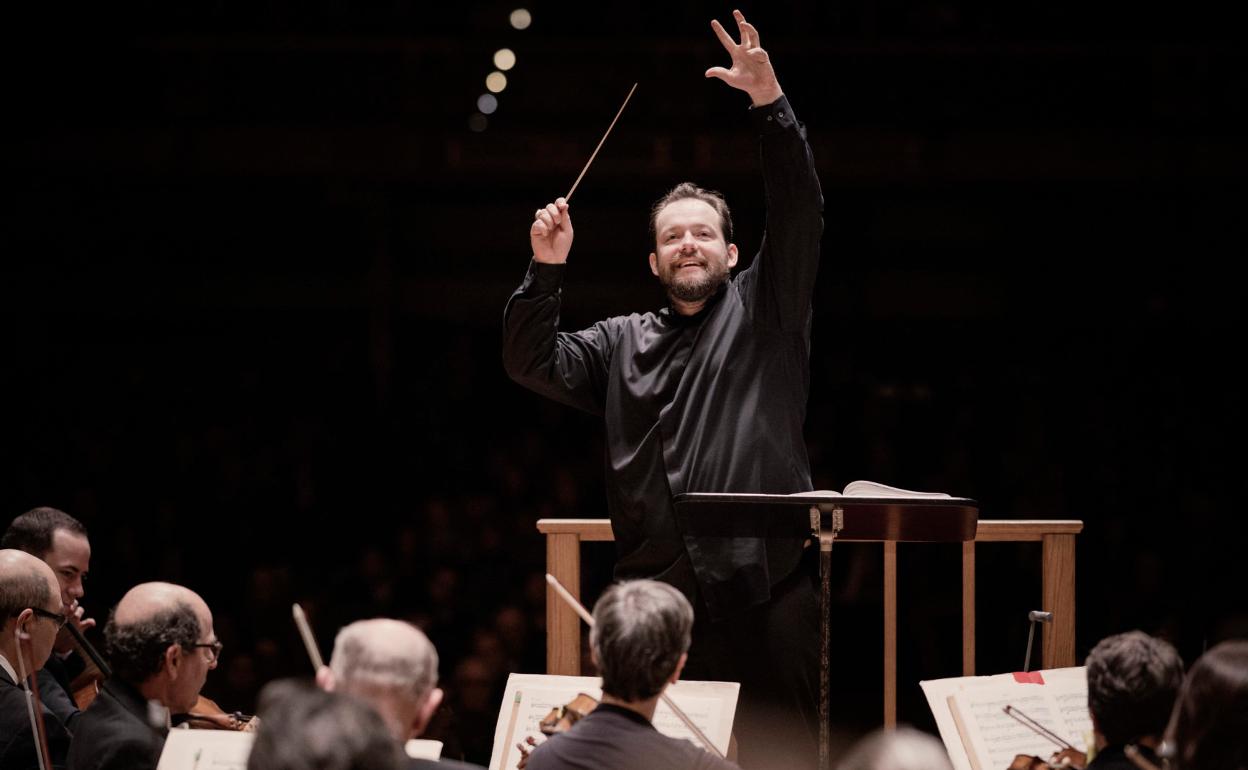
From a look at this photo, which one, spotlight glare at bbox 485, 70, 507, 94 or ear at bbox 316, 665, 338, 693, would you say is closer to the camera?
ear at bbox 316, 665, 338, 693

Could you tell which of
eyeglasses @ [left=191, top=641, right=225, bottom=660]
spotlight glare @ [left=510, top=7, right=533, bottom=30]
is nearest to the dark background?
spotlight glare @ [left=510, top=7, right=533, bottom=30]

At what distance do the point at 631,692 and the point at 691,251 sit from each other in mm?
1194

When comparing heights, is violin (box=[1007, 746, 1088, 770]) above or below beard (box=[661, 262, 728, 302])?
below

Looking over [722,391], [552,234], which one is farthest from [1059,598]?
[552,234]

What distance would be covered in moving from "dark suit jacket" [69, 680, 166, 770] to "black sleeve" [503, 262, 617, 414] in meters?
1.02

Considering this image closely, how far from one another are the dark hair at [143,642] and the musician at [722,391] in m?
0.92

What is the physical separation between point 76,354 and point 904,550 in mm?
4820

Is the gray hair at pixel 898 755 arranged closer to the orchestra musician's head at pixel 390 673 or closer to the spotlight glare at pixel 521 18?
the orchestra musician's head at pixel 390 673

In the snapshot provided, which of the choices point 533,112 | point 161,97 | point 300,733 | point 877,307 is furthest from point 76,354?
point 300,733

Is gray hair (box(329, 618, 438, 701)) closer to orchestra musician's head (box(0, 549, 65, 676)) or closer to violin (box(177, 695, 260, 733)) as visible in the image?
violin (box(177, 695, 260, 733))

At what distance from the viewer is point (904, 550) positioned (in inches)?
199

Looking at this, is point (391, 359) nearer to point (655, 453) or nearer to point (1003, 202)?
point (1003, 202)

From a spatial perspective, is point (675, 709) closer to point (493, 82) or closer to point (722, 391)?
point (722, 391)

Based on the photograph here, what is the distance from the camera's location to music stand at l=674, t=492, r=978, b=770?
225 cm
